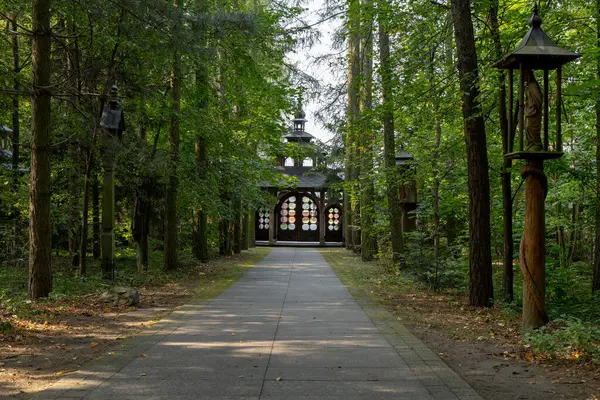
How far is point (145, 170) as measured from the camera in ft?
47.4

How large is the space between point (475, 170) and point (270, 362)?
18.1ft

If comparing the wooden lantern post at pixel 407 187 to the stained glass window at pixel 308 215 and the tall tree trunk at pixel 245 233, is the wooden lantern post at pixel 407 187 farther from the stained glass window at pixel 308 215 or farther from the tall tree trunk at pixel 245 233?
the stained glass window at pixel 308 215

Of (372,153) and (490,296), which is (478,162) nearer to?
(490,296)

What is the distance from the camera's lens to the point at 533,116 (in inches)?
287

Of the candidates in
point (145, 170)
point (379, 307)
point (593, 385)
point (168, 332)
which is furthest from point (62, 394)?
point (145, 170)

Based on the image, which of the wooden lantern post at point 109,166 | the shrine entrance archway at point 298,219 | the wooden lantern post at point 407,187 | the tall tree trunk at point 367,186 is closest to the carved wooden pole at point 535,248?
the wooden lantern post at point 407,187

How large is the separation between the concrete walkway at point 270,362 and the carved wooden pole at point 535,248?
1618 mm

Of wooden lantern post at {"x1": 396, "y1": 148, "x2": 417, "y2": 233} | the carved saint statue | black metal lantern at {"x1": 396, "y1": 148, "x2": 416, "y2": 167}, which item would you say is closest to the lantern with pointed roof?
the carved saint statue

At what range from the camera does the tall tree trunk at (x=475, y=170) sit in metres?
9.66

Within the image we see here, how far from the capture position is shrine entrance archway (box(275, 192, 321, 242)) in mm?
41562

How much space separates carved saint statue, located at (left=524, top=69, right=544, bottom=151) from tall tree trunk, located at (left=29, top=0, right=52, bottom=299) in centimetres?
741

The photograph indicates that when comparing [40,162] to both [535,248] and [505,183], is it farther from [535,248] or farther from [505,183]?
[505,183]

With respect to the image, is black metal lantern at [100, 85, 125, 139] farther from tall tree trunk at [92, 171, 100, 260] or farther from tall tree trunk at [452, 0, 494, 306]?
tall tree trunk at [452, 0, 494, 306]

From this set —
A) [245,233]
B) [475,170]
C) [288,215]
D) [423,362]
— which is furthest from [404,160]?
[288,215]
